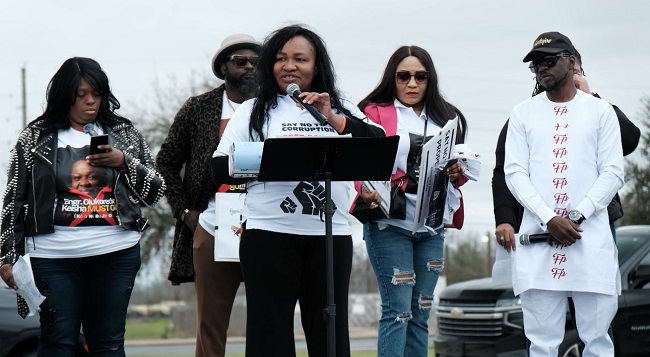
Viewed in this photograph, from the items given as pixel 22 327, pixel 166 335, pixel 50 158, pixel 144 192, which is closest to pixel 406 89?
pixel 144 192

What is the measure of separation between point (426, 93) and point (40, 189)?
263 cm

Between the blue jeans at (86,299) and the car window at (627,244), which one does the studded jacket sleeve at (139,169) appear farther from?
the car window at (627,244)

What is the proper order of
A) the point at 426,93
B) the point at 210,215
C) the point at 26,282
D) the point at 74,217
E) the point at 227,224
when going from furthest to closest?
the point at 426,93 < the point at 210,215 < the point at 227,224 < the point at 74,217 < the point at 26,282

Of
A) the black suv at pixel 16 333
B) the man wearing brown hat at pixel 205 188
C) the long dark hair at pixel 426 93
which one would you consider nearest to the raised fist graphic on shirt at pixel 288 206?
the man wearing brown hat at pixel 205 188

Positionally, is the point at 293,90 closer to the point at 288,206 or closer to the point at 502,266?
the point at 288,206

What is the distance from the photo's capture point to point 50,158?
21.0 ft

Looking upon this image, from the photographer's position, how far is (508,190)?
6773 millimetres

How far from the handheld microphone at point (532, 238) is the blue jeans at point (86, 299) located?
232cm

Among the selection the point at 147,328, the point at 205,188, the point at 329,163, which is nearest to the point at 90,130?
the point at 205,188

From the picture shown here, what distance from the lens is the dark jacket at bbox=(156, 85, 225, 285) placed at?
7312mm

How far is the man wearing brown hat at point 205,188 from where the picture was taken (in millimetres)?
7211

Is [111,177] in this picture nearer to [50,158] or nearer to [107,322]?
[50,158]

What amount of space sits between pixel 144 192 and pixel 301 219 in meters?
1.47

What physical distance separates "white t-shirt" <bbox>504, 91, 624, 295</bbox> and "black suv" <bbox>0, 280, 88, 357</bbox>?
145 inches
